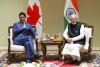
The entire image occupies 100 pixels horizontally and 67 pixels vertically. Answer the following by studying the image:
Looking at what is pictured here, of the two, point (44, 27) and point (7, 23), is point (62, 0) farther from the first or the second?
point (7, 23)

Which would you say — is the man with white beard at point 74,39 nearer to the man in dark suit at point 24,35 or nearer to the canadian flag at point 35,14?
the man in dark suit at point 24,35

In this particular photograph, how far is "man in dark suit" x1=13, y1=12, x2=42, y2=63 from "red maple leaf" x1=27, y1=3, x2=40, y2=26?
479 mm

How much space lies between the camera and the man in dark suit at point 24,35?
228 inches

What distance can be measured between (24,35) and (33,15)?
2.57ft

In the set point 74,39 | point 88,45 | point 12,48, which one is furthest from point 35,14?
point 88,45

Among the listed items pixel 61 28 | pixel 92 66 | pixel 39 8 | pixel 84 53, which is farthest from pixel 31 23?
pixel 92 66

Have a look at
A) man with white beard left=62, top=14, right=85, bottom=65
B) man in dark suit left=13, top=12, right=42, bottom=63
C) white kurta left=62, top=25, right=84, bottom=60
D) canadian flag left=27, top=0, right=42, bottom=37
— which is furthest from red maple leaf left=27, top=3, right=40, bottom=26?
white kurta left=62, top=25, right=84, bottom=60

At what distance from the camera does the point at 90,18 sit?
7.15 metres

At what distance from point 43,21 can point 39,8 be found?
69cm

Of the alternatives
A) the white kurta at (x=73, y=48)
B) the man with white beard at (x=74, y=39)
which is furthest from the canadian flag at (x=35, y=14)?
the white kurta at (x=73, y=48)

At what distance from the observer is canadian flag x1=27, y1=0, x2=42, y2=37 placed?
6.59m

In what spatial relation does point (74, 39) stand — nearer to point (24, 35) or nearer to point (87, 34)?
point (87, 34)

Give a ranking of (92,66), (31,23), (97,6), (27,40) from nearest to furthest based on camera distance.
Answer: (92,66)
(27,40)
(31,23)
(97,6)

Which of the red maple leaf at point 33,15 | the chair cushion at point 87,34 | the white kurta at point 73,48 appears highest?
the red maple leaf at point 33,15
